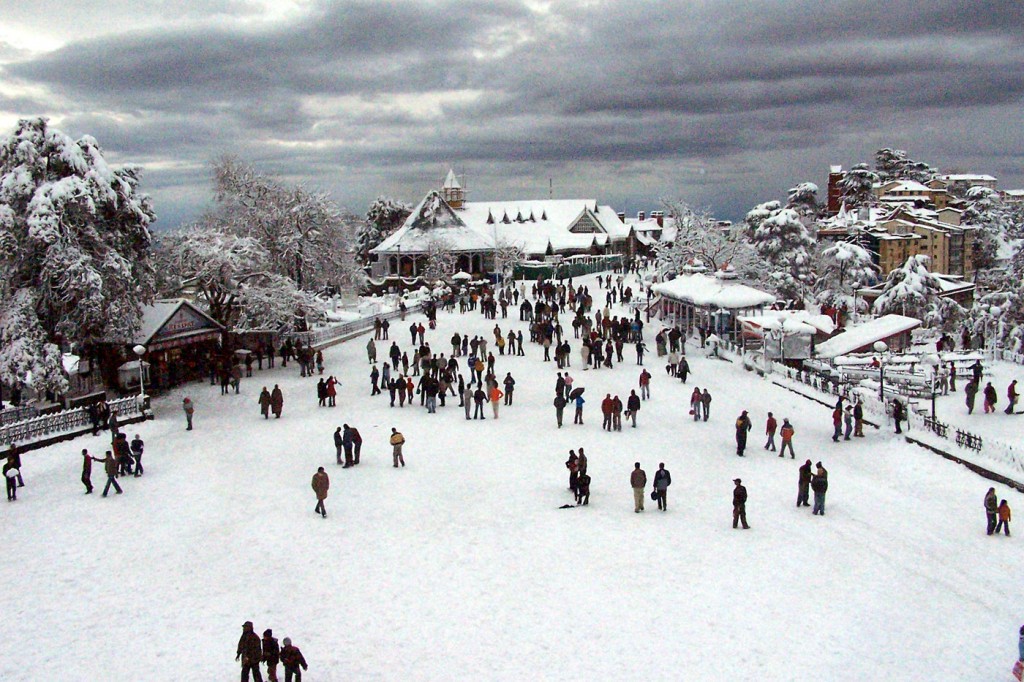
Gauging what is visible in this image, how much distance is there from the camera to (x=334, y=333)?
37562mm

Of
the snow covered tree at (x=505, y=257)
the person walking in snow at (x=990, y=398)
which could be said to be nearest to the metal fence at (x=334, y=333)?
the person walking in snow at (x=990, y=398)

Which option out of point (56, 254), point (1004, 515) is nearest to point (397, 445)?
point (1004, 515)

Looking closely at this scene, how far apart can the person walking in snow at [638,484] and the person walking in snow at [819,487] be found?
3125 mm

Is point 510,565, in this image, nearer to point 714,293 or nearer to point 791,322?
point 791,322

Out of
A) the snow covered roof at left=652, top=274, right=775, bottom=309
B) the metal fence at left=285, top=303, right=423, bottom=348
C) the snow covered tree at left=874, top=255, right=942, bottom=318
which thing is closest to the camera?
the snow covered roof at left=652, top=274, right=775, bottom=309

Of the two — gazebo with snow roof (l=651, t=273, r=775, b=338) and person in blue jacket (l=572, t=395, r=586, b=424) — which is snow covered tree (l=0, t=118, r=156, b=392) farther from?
gazebo with snow roof (l=651, t=273, r=775, b=338)

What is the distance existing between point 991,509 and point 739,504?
14.3 ft

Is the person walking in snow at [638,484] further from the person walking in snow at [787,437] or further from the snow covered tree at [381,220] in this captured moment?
the snow covered tree at [381,220]

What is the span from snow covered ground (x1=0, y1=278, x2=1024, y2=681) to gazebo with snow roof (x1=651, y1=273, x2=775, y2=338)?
12181 mm

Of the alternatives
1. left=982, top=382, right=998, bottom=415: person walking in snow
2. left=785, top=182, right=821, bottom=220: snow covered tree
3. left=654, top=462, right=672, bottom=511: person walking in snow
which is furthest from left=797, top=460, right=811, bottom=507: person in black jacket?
left=785, top=182, right=821, bottom=220: snow covered tree

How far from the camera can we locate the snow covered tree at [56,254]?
76.4ft

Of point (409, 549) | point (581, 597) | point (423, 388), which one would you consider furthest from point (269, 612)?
point (423, 388)

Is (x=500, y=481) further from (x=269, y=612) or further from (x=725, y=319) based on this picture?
(x=725, y=319)

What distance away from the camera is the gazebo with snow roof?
109 feet
